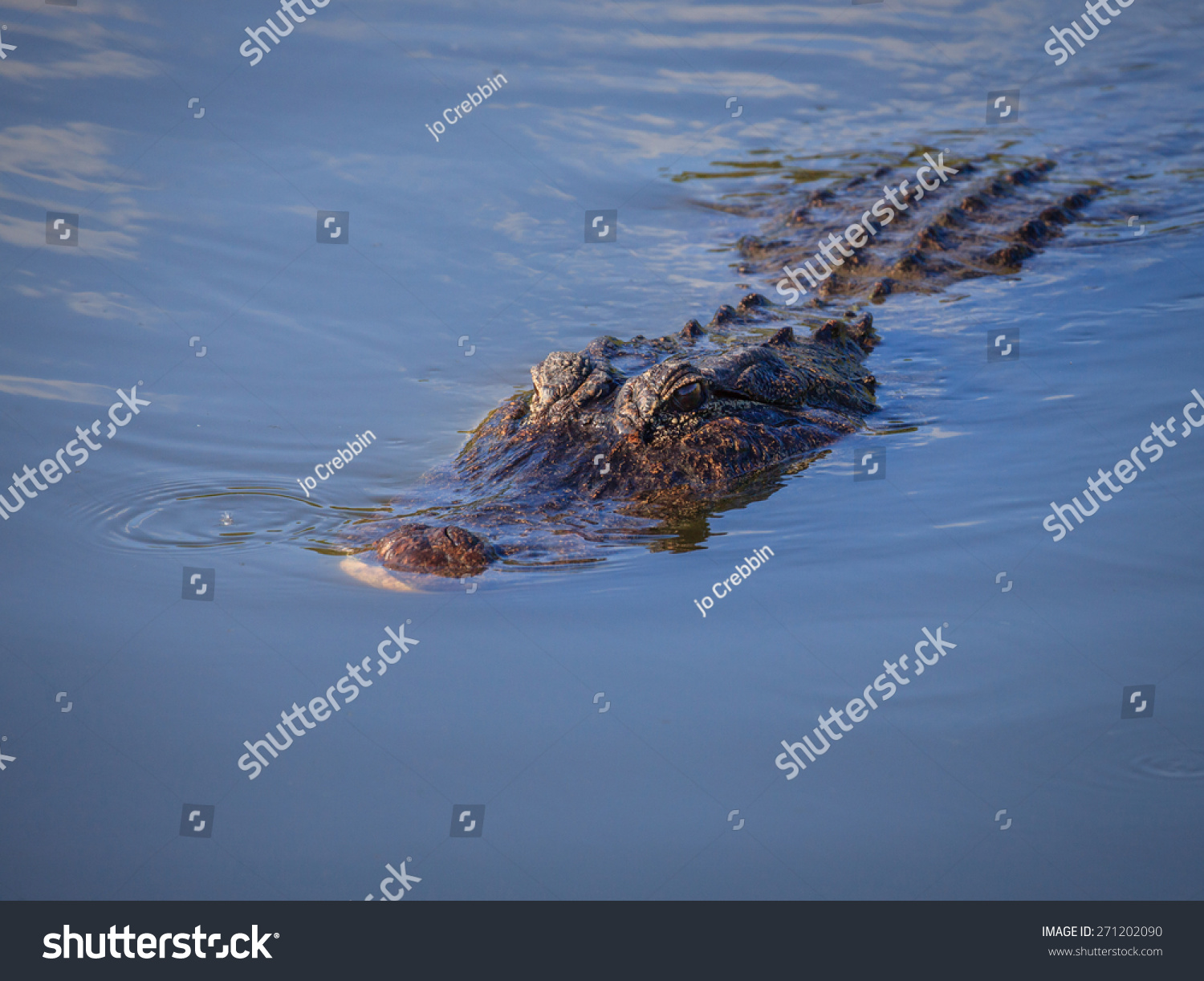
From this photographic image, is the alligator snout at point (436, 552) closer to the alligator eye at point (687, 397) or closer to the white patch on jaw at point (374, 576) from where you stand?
the white patch on jaw at point (374, 576)

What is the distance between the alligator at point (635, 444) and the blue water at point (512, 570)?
0.81ft

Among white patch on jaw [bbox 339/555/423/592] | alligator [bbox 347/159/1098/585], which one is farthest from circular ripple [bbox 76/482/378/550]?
alligator [bbox 347/159/1098/585]

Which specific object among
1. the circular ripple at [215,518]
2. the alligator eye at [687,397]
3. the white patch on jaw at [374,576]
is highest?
the alligator eye at [687,397]

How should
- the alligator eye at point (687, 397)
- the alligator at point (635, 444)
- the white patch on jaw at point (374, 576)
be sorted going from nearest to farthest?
the white patch on jaw at point (374, 576)
the alligator at point (635, 444)
the alligator eye at point (687, 397)

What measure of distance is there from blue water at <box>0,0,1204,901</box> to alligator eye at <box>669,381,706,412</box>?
0.74m

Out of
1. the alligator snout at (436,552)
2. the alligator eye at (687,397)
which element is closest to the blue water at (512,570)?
the alligator snout at (436,552)

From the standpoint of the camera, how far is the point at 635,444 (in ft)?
20.1

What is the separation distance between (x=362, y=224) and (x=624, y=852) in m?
8.36

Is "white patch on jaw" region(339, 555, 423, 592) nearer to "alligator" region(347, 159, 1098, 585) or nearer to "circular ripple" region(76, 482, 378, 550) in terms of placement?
"alligator" region(347, 159, 1098, 585)

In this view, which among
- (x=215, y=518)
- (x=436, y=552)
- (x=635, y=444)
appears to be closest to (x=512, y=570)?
(x=436, y=552)

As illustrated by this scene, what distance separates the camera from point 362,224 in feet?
34.5

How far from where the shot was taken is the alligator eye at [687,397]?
20.0 ft

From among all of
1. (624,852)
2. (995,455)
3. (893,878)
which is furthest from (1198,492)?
(624,852)

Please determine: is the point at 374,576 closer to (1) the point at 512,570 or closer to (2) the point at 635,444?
(1) the point at 512,570
